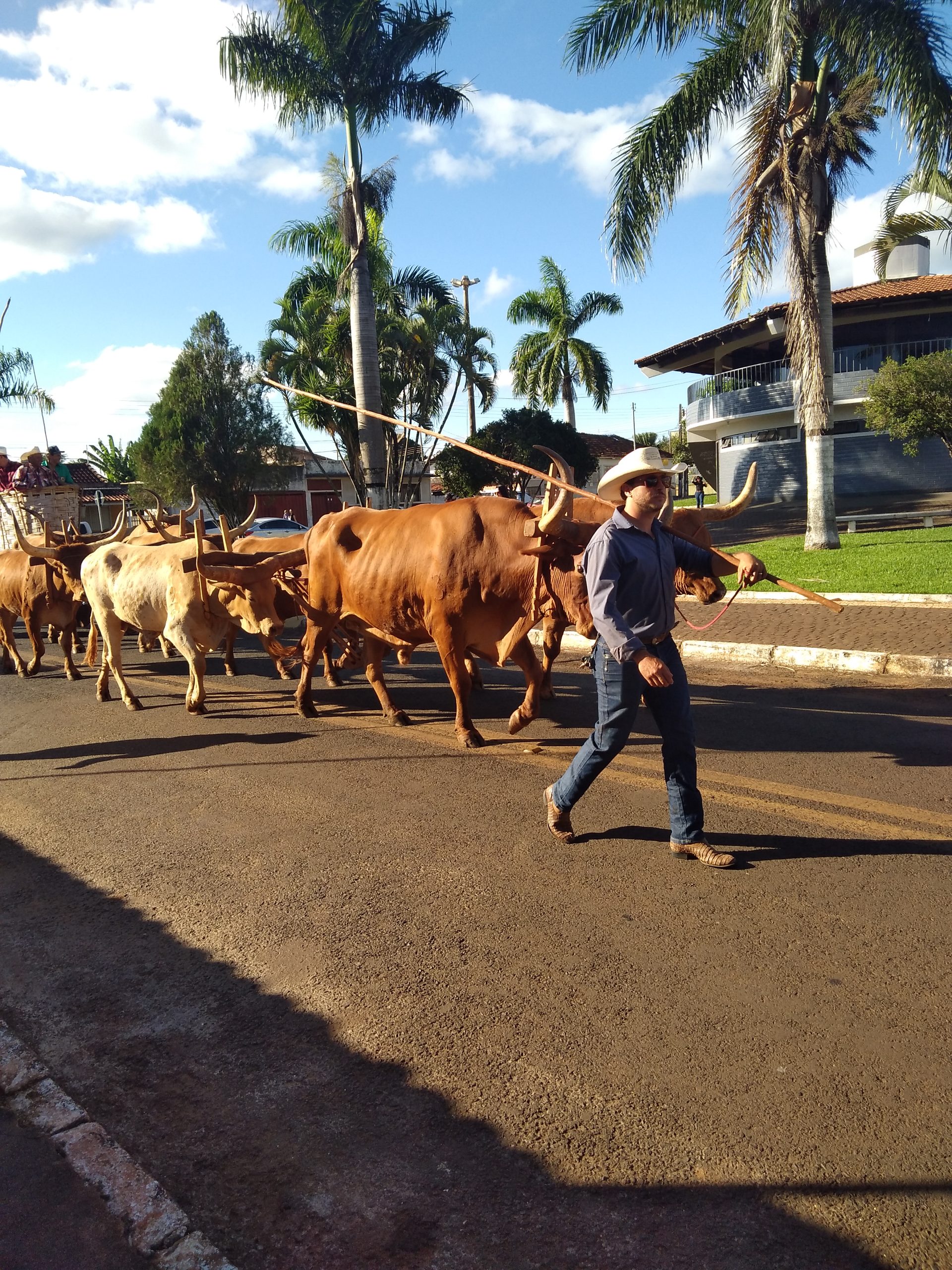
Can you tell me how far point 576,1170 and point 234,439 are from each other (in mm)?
35901

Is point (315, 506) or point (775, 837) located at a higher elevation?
point (315, 506)

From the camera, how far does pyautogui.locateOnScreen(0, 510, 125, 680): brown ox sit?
11.5m

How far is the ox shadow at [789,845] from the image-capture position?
181 inches

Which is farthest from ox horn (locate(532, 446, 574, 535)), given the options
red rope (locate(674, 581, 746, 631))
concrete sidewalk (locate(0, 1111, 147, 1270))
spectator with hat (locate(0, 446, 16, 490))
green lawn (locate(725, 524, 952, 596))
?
spectator with hat (locate(0, 446, 16, 490))

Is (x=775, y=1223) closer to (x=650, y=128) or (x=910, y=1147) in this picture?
(x=910, y=1147)

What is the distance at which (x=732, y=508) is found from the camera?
6535mm

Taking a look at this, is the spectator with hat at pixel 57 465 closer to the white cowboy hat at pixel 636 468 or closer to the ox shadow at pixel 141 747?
the ox shadow at pixel 141 747

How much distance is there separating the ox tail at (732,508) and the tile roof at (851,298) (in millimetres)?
29407

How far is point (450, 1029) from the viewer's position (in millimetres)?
3330

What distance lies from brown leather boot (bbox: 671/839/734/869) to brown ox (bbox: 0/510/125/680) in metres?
8.96

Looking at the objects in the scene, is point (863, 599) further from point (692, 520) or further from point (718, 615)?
point (692, 520)

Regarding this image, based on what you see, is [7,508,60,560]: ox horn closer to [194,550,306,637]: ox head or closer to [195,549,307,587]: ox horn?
[194,550,306,637]: ox head

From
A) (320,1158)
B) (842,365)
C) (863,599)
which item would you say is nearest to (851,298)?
(842,365)

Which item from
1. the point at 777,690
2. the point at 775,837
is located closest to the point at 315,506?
the point at 777,690
